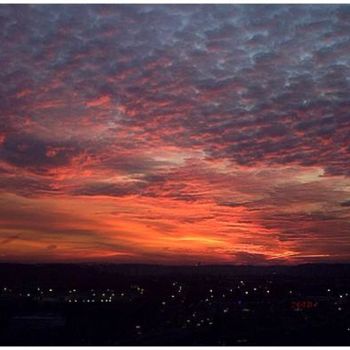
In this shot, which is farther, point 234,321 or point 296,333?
point 234,321

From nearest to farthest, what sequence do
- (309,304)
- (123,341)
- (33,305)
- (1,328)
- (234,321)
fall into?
1. (123,341)
2. (1,328)
3. (234,321)
4. (33,305)
5. (309,304)

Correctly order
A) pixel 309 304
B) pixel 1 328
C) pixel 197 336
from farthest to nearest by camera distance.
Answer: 1. pixel 309 304
2. pixel 1 328
3. pixel 197 336

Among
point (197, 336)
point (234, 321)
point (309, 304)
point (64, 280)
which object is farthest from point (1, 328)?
point (64, 280)

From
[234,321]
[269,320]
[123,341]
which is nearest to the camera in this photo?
[123,341]

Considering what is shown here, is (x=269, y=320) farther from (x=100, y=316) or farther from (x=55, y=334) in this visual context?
(x=55, y=334)

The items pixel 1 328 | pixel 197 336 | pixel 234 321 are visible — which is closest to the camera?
pixel 197 336

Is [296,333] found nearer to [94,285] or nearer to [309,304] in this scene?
[309,304]

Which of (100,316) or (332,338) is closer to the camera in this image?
(332,338)

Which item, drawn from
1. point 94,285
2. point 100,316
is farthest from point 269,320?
point 94,285
